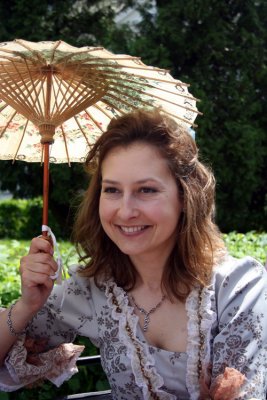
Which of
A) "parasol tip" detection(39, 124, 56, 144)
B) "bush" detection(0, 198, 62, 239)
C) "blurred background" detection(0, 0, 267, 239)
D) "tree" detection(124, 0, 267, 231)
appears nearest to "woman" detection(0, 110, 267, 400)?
"parasol tip" detection(39, 124, 56, 144)

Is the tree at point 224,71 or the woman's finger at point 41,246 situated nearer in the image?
the woman's finger at point 41,246

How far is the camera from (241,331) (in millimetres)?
1878

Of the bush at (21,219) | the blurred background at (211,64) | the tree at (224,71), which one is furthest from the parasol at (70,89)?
the bush at (21,219)

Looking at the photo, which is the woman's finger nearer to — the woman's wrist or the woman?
the woman

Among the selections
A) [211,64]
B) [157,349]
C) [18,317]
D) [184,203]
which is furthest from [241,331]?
[211,64]

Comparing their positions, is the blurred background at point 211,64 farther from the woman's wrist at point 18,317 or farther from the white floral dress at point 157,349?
the woman's wrist at point 18,317

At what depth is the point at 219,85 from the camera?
9.21 metres

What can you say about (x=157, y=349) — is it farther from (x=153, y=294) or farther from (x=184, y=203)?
(x=184, y=203)

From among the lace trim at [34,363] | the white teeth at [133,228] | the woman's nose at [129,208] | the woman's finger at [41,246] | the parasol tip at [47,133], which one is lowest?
the lace trim at [34,363]

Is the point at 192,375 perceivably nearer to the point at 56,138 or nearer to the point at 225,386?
the point at 225,386

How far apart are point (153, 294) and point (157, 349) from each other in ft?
0.69

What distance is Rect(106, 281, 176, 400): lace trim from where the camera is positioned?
6.30ft

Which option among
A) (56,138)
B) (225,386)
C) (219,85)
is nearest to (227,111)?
(219,85)

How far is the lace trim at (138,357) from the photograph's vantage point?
192 centimetres
